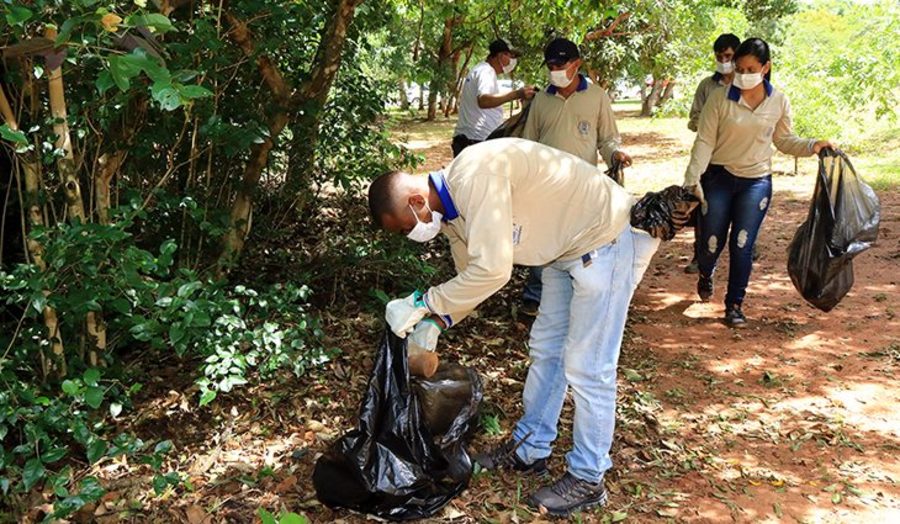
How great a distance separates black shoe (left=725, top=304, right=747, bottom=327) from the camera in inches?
183

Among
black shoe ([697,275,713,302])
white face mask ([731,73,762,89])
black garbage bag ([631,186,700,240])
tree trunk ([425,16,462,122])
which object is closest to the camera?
black garbage bag ([631,186,700,240])

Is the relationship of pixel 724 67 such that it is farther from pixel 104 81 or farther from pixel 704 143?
pixel 104 81

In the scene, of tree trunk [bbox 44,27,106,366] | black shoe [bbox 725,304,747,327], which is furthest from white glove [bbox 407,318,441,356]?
black shoe [bbox 725,304,747,327]

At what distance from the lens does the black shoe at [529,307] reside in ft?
15.2

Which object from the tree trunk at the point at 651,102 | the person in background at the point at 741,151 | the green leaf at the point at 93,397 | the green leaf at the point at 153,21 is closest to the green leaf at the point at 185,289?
the green leaf at the point at 93,397

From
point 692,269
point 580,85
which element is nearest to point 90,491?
point 580,85

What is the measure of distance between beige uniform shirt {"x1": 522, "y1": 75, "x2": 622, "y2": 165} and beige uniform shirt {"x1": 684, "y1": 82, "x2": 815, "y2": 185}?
1.79ft

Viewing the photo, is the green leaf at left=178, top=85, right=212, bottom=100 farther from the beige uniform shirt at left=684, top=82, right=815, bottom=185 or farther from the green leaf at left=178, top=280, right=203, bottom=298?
the beige uniform shirt at left=684, top=82, right=815, bottom=185

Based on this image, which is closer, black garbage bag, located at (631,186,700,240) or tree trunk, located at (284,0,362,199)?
black garbage bag, located at (631,186,700,240)

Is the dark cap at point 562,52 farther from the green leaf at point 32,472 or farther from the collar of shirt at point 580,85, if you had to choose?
the green leaf at point 32,472

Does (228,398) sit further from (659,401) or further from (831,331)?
(831,331)

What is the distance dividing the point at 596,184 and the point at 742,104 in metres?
2.25

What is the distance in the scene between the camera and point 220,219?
3695 mm

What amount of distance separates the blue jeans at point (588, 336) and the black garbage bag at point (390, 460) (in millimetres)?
503
